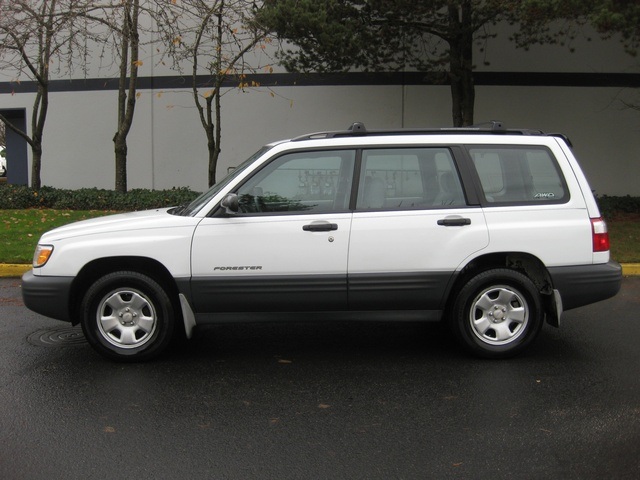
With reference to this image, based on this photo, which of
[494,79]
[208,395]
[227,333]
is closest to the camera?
[208,395]

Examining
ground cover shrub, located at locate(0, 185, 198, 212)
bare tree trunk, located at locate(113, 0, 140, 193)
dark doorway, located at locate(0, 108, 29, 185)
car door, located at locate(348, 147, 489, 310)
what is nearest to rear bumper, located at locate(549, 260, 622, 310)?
car door, located at locate(348, 147, 489, 310)

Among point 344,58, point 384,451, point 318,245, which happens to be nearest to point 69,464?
point 384,451

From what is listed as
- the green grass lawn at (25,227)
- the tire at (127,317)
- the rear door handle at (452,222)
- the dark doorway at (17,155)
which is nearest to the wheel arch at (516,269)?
the rear door handle at (452,222)

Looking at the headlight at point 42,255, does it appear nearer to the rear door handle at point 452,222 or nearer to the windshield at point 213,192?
the windshield at point 213,192

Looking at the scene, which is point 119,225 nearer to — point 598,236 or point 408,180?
point 408,180

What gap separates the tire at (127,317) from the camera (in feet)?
16.5

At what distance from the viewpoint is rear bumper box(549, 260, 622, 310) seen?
5.11 meters

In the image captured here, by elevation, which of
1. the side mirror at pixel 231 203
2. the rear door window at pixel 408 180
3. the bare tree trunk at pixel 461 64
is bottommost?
the side mirror at pixel 231 203

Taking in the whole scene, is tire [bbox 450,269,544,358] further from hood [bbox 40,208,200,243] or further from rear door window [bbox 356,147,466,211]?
hood [bbox 40,208,200,243]

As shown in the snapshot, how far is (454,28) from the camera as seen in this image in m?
12.6

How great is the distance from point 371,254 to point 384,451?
1731 millimetres

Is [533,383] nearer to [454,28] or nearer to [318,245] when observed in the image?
[318,245]

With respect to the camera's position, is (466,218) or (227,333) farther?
(227,333)

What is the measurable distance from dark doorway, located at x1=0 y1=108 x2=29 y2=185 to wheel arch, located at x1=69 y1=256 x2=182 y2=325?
1554 centimetres
